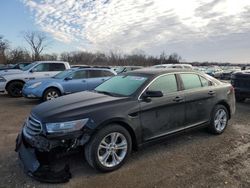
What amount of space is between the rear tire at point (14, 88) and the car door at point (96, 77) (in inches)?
158

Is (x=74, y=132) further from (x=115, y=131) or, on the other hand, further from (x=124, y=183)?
(x=124, y=183)

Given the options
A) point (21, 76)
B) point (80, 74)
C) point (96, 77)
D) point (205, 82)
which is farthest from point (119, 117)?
point (21, 76)

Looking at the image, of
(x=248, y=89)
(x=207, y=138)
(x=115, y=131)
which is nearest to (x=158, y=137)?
(x=115, y=131)

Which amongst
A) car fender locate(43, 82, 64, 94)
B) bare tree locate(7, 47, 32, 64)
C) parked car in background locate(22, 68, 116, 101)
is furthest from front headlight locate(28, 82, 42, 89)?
bare tree locate(7, 47, 32, 64)

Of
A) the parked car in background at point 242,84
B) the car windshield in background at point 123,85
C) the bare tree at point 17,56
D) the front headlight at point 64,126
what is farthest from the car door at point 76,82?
the bare tree at point 17,56

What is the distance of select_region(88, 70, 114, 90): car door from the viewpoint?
1073cm

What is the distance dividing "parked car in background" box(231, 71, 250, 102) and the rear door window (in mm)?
5001

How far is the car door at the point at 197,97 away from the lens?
5.17m

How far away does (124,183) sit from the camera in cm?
360

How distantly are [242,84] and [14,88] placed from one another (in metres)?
10.5

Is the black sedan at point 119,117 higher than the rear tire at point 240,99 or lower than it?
higher

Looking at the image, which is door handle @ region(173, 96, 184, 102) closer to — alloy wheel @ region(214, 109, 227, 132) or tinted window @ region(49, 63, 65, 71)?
alloy wheel @ region(214, 109, 227, 132)

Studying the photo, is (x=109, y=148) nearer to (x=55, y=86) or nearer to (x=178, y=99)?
(x=178, y=99)

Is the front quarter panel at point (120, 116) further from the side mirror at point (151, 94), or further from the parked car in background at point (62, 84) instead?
the parked car in background at point (62, 84)
